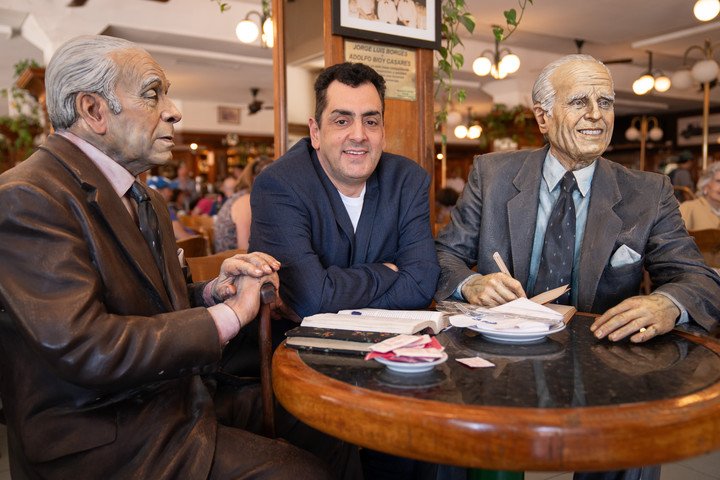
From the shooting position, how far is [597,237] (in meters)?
1.90

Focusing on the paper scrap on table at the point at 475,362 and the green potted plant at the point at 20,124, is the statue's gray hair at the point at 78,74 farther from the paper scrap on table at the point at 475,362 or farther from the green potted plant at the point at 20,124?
the green potted plant at the point at 20,124

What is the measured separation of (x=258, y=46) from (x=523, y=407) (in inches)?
328

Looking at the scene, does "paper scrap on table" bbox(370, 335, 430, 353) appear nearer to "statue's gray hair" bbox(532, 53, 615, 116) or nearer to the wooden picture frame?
"statue's gray hair" bbox(532, 53, 615, 116)

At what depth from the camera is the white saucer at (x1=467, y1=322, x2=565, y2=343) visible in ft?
4.45

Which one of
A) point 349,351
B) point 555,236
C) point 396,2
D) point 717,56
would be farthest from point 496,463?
point 717,56

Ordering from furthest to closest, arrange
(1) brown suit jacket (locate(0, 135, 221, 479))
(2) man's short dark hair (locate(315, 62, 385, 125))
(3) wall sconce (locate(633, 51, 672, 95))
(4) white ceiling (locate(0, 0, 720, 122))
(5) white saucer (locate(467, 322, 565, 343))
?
(3) wall sconce (locate(633, 51, 672, 95)), (4) white ceiling (locate(0, 0, 720, 122)), (2) man's short dark hair (locate(315, 62, 385, 125)), (5) white saucer (locate(467, 322, 565, 343)), (1) brown suit jacket (locate(0, 135, 221, 479))

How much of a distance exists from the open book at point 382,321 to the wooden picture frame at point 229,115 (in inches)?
555

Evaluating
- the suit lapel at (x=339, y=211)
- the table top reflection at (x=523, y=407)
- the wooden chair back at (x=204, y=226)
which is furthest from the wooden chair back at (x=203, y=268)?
the wooden chair back at (x=204, y=226)

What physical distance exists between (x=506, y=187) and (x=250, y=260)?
1.04 m

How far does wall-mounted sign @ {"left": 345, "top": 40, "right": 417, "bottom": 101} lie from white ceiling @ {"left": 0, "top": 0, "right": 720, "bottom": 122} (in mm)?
4745

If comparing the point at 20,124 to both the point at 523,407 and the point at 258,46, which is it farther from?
the point at 523,407

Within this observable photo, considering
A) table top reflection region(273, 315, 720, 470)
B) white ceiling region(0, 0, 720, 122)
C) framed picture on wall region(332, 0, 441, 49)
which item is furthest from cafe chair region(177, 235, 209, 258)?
white ceiling region(0, 0, 720, 122)

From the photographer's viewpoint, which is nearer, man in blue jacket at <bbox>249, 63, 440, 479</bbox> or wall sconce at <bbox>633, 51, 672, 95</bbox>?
man in blue jacket at <bbox>249, 63, 440, 479</bbox>

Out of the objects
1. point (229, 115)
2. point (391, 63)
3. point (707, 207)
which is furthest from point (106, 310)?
point (229, 115)
